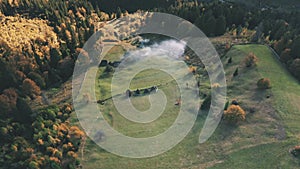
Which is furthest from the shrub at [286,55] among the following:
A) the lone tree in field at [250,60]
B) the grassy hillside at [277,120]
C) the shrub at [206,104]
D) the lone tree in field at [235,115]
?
the shrub at [206,104]

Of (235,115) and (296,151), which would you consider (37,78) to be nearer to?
(235,115)

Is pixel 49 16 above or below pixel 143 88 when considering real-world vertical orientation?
above

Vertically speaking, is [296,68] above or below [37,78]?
below

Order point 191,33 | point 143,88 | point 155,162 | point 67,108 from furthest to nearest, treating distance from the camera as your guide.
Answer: point 191,33, point 143,88, point 67,108, point 155,162

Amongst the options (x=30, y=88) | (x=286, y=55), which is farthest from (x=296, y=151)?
(x=30, y=88)

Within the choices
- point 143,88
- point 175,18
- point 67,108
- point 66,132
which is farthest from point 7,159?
point 175,18

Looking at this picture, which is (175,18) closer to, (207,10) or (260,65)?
(207,10)
